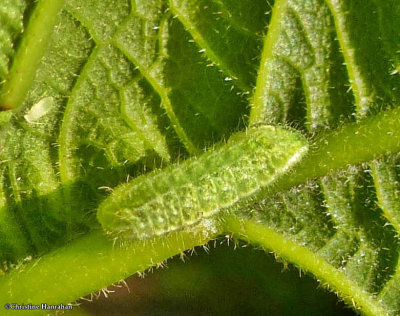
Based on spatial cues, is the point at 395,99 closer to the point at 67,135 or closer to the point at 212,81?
the point at 212,81

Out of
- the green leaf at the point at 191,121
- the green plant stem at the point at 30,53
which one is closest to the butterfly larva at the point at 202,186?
the green leaf at the point at 191,121

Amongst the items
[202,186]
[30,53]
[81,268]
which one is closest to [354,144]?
[202,186]

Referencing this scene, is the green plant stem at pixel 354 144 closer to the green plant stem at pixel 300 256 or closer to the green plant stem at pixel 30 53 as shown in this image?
the green plant stem at pixel 300 256

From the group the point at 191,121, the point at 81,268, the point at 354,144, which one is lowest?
the point at 81,268

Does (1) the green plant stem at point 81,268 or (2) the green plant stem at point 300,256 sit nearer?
(1) the green plant stem at point 81,268

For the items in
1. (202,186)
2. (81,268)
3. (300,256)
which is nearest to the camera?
(202,186)

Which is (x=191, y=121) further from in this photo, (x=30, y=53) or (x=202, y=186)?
(x=30, y=53)
